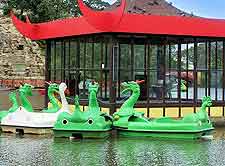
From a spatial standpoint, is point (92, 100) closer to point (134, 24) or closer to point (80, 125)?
point (80, 125)

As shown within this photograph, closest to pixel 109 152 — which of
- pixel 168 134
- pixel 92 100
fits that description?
pixel 168 134

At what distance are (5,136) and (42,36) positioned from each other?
5923 mm

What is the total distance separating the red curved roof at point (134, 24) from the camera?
16062 millimetres

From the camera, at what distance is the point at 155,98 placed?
18.5 meters

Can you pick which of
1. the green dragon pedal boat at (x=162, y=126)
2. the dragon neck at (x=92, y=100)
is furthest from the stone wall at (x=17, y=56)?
the green dragon pedal boat at (x=162, y=126)

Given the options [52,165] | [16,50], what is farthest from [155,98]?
[16,50]

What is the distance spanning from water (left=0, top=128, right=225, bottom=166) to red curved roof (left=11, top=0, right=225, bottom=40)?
11.3ft

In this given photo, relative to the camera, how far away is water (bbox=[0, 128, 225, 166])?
11.0 meters

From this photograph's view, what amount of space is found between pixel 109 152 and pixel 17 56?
32.1 metres

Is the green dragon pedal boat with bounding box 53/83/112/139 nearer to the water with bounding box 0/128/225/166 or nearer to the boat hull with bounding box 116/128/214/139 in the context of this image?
the water with bounding box 0/128/225/166

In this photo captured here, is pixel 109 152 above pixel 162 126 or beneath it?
beneath

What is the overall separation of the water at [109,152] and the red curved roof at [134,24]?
11.3 feet

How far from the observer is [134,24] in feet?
56.2

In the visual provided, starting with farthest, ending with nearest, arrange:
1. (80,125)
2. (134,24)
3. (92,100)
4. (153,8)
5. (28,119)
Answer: (153,8)
(134,24)
(28,119)
(92,100)
(80,125)
